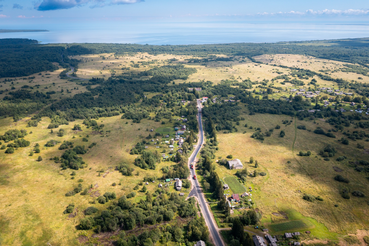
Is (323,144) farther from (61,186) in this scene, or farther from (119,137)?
(61,186)

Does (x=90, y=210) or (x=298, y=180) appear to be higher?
(x=90, y=210)

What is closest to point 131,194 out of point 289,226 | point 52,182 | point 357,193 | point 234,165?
point 52,182

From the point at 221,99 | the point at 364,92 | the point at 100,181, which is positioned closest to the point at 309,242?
the point at 100,181

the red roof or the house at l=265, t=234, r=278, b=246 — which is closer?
the house at l=265, t=234, r=278, b=246

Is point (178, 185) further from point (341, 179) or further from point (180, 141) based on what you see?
point (341, 179)

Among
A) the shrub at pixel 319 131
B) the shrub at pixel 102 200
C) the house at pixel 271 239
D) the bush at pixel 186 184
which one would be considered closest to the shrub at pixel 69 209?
the shrub at pixel 102 200

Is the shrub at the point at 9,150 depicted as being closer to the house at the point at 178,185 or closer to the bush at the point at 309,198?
the house at the point at 178,185

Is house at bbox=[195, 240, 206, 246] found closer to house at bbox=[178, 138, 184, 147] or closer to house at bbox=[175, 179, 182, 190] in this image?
house at bbox=[175, 179, 182, 190]

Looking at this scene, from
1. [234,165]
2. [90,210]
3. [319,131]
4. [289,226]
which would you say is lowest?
[289,226]

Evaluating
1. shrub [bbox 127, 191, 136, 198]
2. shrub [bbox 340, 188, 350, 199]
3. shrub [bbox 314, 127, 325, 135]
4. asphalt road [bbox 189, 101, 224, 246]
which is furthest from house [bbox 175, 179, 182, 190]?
shrub [bbox 314, 127, 325, 135]
